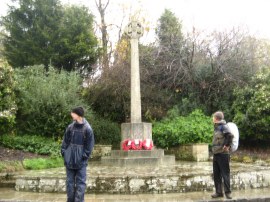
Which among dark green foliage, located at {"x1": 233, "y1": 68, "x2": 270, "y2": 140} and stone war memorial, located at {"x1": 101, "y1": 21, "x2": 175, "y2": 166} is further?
dark green foliage, located at {"x1": 233, "y1": 68, "x2": 270, "y2": 140}

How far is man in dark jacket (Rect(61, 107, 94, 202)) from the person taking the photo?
704 cm

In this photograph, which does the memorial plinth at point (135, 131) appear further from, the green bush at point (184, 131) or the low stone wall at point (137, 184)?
the low stone wall at point (137, 184)

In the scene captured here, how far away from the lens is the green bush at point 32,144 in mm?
15914

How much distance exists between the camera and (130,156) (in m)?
13.1

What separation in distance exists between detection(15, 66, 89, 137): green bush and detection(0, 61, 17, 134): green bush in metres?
0.95

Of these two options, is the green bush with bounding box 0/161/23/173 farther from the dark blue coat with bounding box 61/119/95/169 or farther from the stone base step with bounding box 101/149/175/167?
the dark blue coat with bounding box 61/119/95/169

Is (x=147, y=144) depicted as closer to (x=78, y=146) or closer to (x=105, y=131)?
(x=105, y=131)

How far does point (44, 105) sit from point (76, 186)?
1109cm

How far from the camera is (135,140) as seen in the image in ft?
44.5

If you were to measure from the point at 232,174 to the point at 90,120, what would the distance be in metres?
10.8

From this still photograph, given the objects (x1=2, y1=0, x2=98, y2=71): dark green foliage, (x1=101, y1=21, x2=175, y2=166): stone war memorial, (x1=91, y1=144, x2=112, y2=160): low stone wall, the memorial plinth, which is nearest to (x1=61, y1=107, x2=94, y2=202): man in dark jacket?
(x1=101, y1=21, x2=175, y2=166): stone war memorial

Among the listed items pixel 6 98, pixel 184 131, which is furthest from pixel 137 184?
pixel 6 98

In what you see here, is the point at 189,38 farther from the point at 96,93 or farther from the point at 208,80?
the point at 96,93

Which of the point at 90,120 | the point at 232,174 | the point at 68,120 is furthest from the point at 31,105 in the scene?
the point at 232,174
